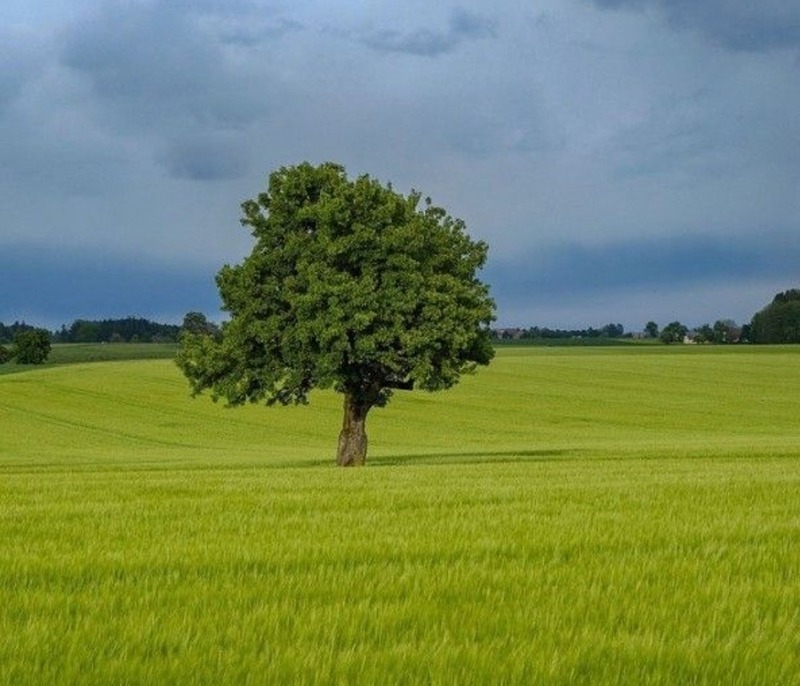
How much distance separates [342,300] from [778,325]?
16753 centimetres

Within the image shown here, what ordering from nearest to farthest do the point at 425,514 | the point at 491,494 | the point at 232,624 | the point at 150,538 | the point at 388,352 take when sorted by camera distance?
the point at 232,624, the point at 150,538, the point at 425,514, the point at 491,494, the point at 388,352

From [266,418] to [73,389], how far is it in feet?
68.8

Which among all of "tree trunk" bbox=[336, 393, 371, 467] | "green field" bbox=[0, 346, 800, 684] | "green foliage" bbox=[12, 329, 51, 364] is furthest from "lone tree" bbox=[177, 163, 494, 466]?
"green foliage" bbox=[12, 329, 51, 364]

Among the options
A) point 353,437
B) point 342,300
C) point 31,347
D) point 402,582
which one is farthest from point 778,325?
point 402,582

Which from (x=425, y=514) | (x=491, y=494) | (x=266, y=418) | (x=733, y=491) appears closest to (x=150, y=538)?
(x=425, y=514)

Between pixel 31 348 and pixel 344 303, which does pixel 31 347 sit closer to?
pixel 31 348

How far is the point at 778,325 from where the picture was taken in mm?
192375

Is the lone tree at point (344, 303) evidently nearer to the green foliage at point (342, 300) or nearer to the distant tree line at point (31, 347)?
the green foliage at point (342, 300)

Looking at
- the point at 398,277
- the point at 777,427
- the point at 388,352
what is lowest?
the point at 777,427

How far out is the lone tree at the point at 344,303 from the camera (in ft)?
131

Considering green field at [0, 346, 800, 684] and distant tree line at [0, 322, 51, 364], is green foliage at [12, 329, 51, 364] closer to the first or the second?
distant tree line at [0, 322, 51, 364]

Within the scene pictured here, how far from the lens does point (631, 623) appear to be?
21.9ft

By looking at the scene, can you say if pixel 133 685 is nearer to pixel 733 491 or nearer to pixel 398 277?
pixel 733 491

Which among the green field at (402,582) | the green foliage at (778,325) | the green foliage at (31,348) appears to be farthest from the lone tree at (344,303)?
the green foliage at (778,325)
